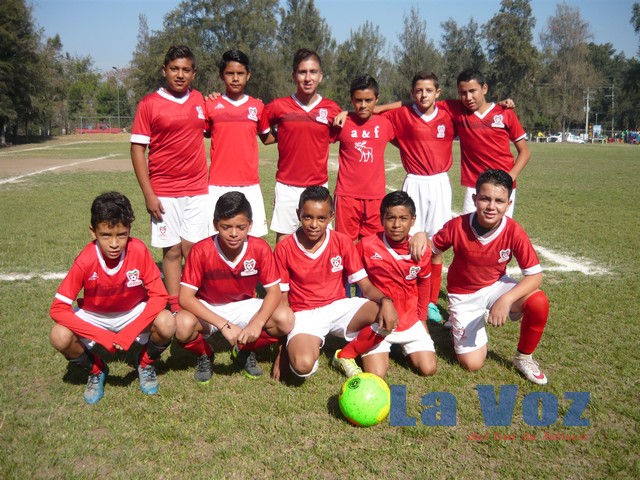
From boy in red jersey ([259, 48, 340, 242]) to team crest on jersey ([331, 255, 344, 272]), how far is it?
104 cm

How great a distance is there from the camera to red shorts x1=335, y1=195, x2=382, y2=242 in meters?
4.41

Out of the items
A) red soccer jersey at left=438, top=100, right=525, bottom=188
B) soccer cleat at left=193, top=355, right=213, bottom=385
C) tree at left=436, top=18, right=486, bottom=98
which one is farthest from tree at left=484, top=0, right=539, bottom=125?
soccer cleat at left=193, top=355, right=213, bottom=385

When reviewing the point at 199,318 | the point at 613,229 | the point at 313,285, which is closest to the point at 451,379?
the point at 313,285

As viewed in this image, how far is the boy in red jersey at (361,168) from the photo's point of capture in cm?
436

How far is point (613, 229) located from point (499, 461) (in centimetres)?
636

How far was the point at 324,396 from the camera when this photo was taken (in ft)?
10.2

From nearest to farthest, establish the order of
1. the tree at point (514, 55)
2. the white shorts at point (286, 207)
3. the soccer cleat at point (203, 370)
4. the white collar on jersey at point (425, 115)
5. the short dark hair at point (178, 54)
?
the soccer cleat at point (203, 370)
the short dark hair at point (178, 54)
the white shorts at point (286, 207)
the white collar on jersey at point (425, 115)
the tree at point (514, 55)

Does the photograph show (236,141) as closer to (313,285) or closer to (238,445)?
(313,285)

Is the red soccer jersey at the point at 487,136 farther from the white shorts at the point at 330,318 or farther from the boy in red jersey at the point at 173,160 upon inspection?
the boy in red jersey at the point at 173,160

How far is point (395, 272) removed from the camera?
143 inches

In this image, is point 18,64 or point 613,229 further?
point 18,64

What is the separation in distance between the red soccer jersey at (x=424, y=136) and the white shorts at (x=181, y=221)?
1823 millimetres

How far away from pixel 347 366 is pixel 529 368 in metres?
1.17

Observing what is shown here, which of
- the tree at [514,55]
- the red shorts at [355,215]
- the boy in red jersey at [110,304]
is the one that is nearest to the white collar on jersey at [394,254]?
the red shorts at [355,215]
